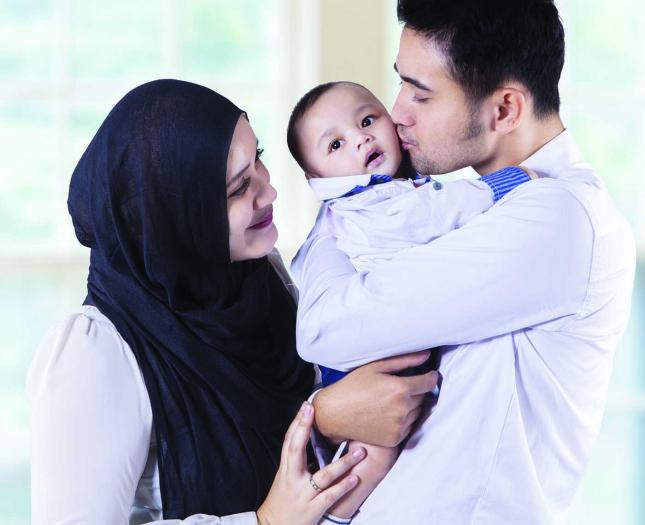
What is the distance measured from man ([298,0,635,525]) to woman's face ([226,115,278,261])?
10 cm

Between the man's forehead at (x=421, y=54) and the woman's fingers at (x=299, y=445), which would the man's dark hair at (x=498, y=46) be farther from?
the woman's fingers at (x=299, y=445)

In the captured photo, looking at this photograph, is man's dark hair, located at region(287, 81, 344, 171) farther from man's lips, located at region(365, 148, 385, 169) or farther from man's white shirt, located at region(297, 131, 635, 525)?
man's white shirt, located at region(297, 131, 635, 525)

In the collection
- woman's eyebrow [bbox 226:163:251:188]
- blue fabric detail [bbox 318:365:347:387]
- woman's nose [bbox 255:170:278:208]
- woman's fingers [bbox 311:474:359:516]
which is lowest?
woman's fingers [bbox 311:474:359:516]

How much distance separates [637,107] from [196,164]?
10.8 feet

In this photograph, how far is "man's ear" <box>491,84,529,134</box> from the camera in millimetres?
1573

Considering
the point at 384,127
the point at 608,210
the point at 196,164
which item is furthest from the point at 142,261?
the point at 608,210

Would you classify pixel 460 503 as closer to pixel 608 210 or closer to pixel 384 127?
pixel 608 210

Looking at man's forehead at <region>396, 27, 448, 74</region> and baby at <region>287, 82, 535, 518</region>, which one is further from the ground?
man's forehead at <region>396, 27, 448, 74</region>

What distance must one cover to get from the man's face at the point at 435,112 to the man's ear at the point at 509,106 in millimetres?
33

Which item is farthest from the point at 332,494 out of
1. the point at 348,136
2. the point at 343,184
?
the point at 348,136

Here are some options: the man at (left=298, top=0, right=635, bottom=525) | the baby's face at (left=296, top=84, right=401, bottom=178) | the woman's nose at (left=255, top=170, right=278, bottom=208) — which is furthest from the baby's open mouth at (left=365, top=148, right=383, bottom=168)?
the woman's nose at (left=255, top=170, right=278, bottom=208)

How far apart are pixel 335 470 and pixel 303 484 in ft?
0.20

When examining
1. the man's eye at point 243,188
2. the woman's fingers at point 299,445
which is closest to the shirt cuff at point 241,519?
the woman's fingers at point 299,445

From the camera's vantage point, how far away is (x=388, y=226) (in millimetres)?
1443
